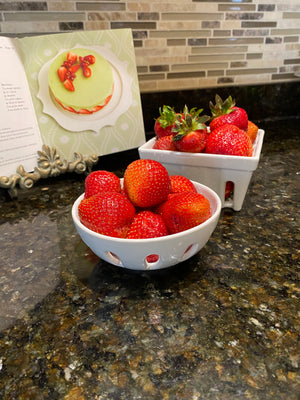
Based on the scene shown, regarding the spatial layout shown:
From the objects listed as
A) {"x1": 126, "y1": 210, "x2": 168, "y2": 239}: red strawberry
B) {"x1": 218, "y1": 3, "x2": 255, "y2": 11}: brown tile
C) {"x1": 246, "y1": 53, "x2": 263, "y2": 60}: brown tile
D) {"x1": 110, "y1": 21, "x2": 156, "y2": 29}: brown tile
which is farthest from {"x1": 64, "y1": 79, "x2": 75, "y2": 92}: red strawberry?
{"x1": 246, "y1": 53, "x2": 263, "y2": 60}: brown tile

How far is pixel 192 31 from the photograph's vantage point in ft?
3.51

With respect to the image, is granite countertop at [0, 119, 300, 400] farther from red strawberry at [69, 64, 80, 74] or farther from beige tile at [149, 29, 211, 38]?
beige tile at [149, 29, 211, 38]

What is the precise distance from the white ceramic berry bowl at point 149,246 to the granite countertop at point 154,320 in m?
0.04

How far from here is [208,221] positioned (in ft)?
1.33

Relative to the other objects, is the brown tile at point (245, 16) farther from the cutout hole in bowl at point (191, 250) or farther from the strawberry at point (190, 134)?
the cutout hole in bowl at point (191, 250)

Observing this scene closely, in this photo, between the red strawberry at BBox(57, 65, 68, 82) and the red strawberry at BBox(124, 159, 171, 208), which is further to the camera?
the red strawberry at BBox(57, 65, 68, 82)

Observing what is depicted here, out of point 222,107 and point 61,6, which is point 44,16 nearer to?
point 61,6

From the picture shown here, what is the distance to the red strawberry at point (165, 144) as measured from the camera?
2.13 ft

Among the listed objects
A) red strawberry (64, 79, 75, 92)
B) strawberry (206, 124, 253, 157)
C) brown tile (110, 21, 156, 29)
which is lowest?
strawberry (206, 124, 253, 157)

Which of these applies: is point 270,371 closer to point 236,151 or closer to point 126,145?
point 236,151

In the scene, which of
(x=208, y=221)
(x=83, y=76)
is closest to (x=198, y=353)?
(x=208, y=221)

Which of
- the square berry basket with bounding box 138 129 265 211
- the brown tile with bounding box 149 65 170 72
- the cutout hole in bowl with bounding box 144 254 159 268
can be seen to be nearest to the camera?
the cutout hole in bowl with bounding box 144 254 159 268

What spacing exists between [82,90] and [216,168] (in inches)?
15.9

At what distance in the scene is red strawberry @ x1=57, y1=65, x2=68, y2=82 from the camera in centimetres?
73
